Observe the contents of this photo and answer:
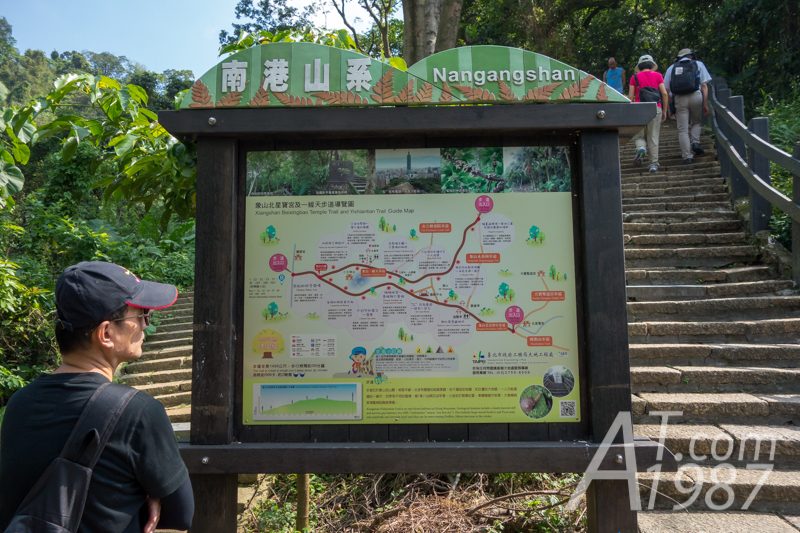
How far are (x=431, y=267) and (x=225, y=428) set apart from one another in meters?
1.06

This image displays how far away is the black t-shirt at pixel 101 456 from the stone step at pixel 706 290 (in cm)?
448

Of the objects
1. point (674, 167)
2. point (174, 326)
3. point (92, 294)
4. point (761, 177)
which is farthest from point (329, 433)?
point (674, 167)

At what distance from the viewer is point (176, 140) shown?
114 inches

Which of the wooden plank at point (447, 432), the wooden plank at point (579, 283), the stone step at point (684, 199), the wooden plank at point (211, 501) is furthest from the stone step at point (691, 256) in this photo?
the wooden plank at point (211, 501)

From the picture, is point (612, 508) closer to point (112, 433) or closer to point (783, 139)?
point (112, 433)

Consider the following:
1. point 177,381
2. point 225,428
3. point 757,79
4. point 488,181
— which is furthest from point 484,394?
point 757,79

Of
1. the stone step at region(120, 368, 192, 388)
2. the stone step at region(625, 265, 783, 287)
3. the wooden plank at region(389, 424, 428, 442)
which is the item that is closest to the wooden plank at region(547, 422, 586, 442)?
→ the wooden plank at region(389, 424, 428, 442)

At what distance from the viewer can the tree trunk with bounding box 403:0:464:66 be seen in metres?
4.91

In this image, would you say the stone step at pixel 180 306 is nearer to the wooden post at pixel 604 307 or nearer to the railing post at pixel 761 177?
the wooden post at pixel 604 307

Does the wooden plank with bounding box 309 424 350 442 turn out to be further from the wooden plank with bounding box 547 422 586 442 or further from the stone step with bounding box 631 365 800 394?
the stone step with bounding box 631 365 800 394

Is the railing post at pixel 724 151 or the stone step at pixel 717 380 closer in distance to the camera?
the stone step at pixel 717 380

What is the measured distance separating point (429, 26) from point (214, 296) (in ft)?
13.0

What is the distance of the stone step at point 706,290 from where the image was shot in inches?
184

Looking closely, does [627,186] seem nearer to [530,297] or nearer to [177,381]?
[530,297]
